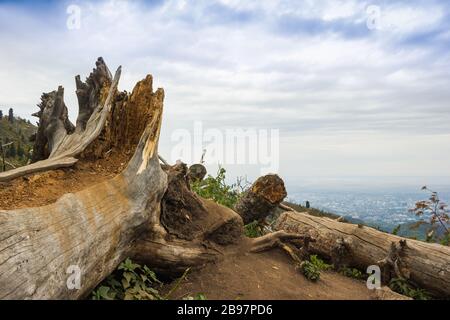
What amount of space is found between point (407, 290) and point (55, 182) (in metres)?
6.12

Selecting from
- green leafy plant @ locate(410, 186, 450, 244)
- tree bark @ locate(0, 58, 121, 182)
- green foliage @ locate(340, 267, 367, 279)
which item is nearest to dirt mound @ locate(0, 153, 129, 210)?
tree bark @ locate(0, 58, 121, 182)

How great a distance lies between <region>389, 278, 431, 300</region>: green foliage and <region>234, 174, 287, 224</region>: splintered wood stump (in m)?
2.93

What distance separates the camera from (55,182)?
530cm

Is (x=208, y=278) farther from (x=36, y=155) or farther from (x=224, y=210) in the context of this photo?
(x=36, y=155)

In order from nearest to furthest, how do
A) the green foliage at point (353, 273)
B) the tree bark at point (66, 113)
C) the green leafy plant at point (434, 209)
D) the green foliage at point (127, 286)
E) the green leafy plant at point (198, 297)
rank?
the green foliage at point (127, 286)
the green leafy plant at point (198, 297)
the tree bark at point (66, 113)
the green foliage at point (353, 273)
the green leafy plant at point (434, 209)

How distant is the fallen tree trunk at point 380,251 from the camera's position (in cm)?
732

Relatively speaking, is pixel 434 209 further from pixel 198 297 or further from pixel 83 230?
pixel 83 230

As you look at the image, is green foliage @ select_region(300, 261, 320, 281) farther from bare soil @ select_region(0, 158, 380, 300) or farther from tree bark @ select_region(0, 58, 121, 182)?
tree bark @ select_region(0, 58, 121, 182)

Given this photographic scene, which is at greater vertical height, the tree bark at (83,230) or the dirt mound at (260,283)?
the tree bark at (83,230)

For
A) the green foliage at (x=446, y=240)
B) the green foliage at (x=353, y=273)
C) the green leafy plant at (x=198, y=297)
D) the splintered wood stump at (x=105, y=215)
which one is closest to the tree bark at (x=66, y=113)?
the splintered wood stump at (x=105, y=215)

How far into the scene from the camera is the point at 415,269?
7.51 metres

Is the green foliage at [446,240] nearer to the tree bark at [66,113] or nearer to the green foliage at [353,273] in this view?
the green foliage at [353,273]

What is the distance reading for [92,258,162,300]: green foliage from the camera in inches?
198

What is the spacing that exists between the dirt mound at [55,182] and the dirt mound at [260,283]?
1.93 m
